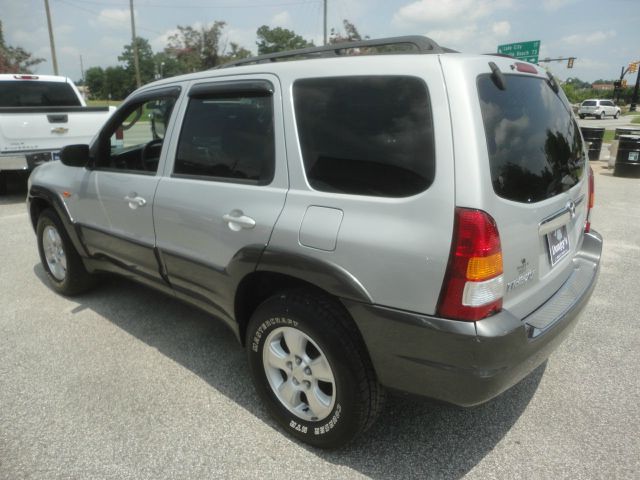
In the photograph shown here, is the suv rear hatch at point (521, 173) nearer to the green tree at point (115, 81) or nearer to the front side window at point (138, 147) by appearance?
the front side window at point (138, 147)

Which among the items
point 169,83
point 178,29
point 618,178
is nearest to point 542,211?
point 169,83

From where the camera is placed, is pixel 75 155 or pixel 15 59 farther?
pixel 15 59

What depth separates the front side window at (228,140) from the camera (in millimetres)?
2440

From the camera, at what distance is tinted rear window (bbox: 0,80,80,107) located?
8.37m

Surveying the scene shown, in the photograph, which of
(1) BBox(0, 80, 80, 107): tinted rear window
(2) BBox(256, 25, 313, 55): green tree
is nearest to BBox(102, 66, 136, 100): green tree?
(2) BBox(256, 25, 313, 55): green tree

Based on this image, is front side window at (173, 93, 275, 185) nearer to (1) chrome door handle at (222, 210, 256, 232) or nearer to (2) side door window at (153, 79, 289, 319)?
(2) side door window at (153, 79, 289, 319)

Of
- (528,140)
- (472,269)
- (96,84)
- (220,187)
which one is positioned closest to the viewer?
(472,269)

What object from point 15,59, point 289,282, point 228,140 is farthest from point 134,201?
point 15,59

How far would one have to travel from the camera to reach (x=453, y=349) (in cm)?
186

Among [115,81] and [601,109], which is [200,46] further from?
[115,81]

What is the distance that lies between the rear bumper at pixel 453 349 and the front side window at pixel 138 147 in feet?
6.16

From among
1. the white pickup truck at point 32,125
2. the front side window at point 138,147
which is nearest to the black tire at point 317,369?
the front side window at point 138,147

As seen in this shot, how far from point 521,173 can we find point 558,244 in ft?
1.70

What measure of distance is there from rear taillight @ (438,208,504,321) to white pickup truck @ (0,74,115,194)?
24.9 feet
